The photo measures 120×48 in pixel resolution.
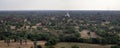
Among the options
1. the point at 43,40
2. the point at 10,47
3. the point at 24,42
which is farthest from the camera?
the point at 43,40

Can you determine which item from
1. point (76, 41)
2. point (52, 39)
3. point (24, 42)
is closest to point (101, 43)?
point (76, 41)

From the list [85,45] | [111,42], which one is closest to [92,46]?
[85,45]

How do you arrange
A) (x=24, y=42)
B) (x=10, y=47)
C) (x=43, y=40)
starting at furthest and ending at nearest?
(x=43, y=40)
(x=24, y=42)
(x=10, y=47)

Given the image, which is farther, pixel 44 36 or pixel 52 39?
pixel 44 36

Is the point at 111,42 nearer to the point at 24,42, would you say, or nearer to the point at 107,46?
the point at 107,46

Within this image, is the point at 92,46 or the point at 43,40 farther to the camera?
the point at 43,40

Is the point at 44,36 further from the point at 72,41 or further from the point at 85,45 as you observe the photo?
the point at 85,45

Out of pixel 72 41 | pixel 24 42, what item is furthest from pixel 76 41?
pixel 24 42

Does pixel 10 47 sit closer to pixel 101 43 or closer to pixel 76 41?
pixel 76 41
